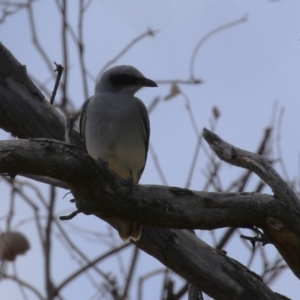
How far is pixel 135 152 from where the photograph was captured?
22.3 ft

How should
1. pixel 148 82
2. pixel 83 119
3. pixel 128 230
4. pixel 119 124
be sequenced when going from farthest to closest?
pixel 148 82 < pixel 83 119 < pixel 119 124 < pixel 128 230

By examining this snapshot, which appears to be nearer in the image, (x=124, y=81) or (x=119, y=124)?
(x=119, y=124)

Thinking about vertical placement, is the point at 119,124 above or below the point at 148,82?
below

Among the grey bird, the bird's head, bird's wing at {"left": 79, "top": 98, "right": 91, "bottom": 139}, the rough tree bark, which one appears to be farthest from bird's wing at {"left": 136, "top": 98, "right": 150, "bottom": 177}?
the rough tree bark

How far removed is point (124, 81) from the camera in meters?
7.23

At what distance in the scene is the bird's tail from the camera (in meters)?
6.15

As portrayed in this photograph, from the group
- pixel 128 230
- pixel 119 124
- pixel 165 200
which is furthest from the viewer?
pixel 119 124

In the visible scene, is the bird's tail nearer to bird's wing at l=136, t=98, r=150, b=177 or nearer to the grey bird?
the grey bird

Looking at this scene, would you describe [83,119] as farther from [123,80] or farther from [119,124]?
[123,80]

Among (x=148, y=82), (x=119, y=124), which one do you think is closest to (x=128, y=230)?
(x=119, y=124)

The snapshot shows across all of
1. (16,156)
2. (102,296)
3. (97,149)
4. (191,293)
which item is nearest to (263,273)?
(191,293)

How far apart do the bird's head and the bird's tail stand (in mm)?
1541

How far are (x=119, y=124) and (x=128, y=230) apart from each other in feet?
3.59

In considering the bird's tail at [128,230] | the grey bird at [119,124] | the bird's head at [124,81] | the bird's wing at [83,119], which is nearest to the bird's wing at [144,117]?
the grey bird at [119,124]
